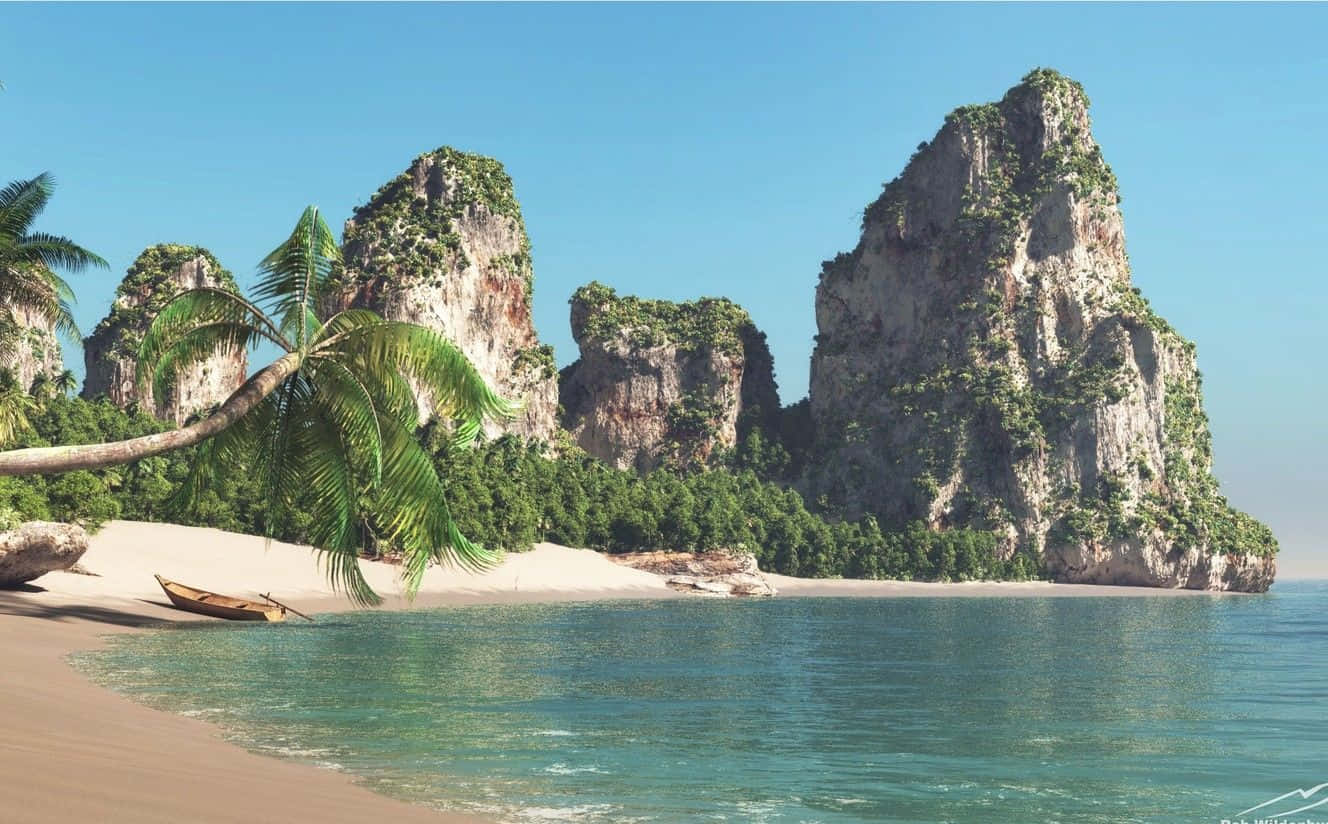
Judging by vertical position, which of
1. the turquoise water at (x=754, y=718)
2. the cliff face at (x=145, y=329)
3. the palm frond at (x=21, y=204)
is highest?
the cliff face at (x=145, y=329)

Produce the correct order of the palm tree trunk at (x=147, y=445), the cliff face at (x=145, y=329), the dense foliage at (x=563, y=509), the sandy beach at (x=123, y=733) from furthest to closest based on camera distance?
the cliff face at (x=145, y=329) < the dense foliage at (x=563, y=509) < the palm tree trunk at (x=147, y=445) < the sandy beach at (x=123, y=733)

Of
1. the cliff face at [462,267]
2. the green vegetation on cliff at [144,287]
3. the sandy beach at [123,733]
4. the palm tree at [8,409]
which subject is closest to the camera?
the sandy beach at [123,733]

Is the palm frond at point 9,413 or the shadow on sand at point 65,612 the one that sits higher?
the palm frond at point 9,413

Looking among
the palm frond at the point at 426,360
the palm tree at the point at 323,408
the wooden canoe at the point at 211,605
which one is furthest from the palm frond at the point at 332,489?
the wooden canoe at the point at 211,605

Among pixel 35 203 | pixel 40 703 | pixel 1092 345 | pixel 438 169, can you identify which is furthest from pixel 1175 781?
pixel 1092 345

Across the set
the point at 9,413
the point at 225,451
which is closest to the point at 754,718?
the point at 225,451

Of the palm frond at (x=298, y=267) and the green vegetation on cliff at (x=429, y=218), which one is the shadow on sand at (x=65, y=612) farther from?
the green vegetation on cliff at (x=429, y=218)

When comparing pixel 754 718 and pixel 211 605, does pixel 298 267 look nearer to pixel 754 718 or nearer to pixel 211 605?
pixel 754 718

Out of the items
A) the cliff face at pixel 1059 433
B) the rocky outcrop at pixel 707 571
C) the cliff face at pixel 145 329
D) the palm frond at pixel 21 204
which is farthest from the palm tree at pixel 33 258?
the cliff face at pixel 1059 433

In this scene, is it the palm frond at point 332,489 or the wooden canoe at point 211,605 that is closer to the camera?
the palm frond at point 332,489

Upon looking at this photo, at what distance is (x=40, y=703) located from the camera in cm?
1762

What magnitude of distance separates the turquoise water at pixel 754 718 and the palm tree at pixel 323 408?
12.5 feet

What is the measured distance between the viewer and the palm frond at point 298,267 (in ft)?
69.9

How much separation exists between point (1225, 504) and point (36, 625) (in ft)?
618
